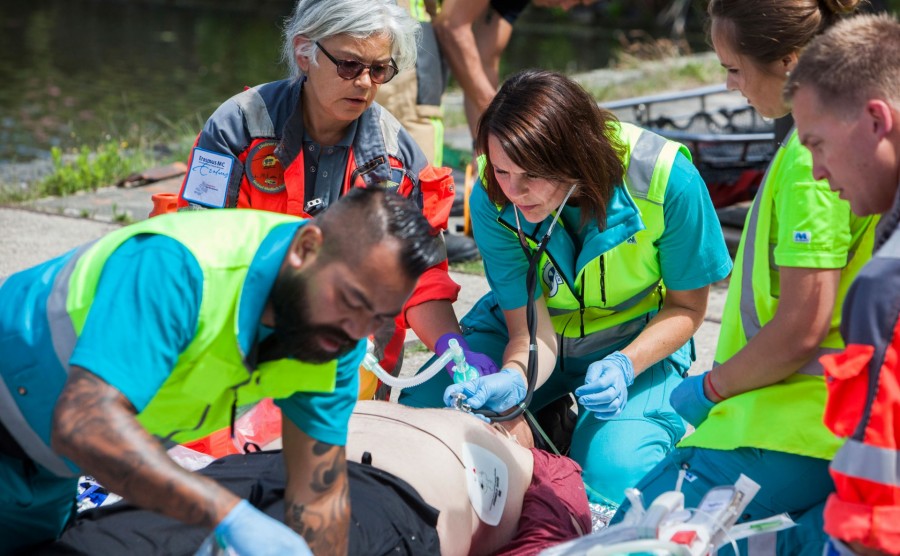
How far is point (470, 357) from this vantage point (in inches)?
124

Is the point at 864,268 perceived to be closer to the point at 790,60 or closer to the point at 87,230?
the point at 790,60

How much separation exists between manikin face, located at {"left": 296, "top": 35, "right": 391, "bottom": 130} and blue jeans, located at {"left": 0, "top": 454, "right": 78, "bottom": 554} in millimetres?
1423

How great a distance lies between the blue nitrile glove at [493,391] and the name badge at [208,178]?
870mm

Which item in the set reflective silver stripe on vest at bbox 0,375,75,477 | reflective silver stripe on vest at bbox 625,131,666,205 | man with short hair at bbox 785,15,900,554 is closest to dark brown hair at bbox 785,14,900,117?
man with short hair at bbox 785,15,900,554

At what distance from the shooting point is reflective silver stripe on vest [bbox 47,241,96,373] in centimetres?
182

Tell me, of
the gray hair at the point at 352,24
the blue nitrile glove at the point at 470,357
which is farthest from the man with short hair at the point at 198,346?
the gray hair at the point at 352,24

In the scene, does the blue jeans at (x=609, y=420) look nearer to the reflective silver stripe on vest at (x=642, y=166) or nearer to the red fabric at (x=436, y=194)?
the red fabric at (x=436, y=194)

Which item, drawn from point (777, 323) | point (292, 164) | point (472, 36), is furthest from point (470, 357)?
point (472, 36)

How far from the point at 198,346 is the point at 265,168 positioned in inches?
59.1

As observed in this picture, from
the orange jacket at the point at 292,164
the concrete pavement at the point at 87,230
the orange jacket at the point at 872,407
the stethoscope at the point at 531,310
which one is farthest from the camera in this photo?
the concrete pavement at the point at 87,230

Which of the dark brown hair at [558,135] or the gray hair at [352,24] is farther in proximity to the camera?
the gray hair at [352,24]

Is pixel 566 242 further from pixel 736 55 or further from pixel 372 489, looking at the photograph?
pixel 372 489

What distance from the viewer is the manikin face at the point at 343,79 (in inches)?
124

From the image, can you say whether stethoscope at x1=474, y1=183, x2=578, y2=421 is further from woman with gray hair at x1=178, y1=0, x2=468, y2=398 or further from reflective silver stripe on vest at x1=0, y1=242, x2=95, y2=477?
reflective silver stripe on vest at x1=0, y1=242, x2=95, y2=477
